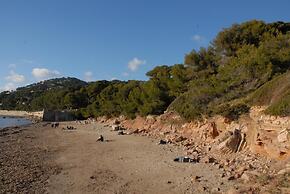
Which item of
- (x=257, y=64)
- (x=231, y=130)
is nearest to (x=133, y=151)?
(x=231, y=130)

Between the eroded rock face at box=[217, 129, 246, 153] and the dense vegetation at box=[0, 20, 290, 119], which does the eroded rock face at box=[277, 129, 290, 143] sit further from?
the eroded rock face at box=[217, 129, 246, 153]

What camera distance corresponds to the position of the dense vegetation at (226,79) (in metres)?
23.5

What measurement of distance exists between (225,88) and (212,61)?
38.8ft

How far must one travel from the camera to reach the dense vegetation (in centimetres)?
2354

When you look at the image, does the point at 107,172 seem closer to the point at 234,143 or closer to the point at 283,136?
the point at 234,143

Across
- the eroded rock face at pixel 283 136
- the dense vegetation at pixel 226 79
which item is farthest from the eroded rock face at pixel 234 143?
the eroded rock face at pixel 283 136

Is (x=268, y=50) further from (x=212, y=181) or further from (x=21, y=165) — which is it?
(x=21, y=165)

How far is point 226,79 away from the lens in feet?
93.9

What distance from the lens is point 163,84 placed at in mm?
45781

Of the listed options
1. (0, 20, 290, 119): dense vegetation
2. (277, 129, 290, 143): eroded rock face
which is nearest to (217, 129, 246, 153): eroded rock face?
(0, 20, 290, 119): dense vegetation

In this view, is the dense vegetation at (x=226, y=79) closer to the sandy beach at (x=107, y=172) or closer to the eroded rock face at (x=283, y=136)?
the eroded rock face at (x=283, y=136)

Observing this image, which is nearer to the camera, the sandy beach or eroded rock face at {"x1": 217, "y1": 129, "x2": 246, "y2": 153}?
the sandy beach

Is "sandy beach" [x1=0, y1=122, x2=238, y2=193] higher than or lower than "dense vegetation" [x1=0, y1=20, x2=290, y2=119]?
lower

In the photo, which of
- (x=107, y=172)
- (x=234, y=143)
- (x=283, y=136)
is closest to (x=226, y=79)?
(x=234, y=143)
